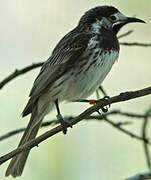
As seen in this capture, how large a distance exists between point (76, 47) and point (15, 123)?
1.45 metres

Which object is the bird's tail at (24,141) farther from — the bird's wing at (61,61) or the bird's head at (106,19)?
the bird's head at (106,19)

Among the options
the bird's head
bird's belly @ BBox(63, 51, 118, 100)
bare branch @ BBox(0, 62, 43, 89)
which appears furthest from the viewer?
the bird's head

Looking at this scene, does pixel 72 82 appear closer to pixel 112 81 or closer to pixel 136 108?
pixel 136 108

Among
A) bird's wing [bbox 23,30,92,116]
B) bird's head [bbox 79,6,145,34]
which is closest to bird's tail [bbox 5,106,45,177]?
bird's wing [bbox 23,30,92,116]

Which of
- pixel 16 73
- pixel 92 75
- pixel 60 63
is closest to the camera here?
pixel 16 73

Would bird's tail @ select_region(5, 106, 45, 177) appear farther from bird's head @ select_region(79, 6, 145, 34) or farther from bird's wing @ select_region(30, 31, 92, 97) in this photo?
bird's head @ select_region(79, 6, 145, 34)

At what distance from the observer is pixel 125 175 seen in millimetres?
6039

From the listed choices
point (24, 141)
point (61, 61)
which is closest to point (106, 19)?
point (61, 61)

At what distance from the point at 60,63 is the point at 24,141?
0.69 meters

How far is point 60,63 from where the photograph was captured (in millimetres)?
5004

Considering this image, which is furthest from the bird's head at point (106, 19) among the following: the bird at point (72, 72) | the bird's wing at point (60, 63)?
the bird's wing at point (60, 63)

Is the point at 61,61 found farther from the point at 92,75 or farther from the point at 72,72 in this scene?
the point at 92,75

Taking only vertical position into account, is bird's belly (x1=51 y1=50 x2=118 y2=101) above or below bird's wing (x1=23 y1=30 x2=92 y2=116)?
below

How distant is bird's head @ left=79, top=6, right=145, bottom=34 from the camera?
5223 mm
